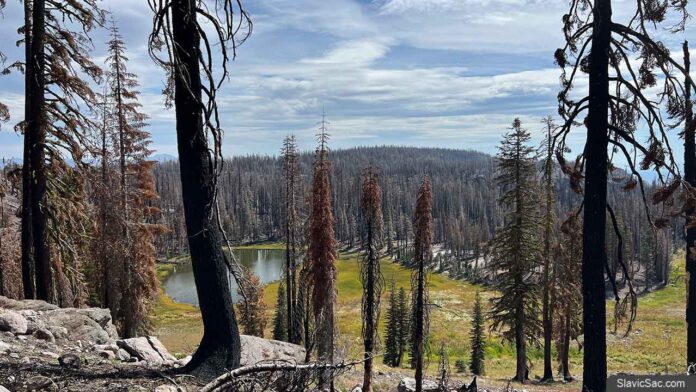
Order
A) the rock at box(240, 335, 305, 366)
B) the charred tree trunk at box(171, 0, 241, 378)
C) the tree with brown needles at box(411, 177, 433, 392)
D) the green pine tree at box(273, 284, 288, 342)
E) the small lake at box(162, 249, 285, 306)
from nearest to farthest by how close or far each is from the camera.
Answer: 1. the charred tree trunk at box(171, 0, 241, 378)
2. the rock at box(240, 335, 305, 366)
3. the tree with brown needles at box(411, 177, 433, 392)
4. the green pine tree at box(273, 284, 288, 342)
5. the small lake at box(162, 249, 285, 306)

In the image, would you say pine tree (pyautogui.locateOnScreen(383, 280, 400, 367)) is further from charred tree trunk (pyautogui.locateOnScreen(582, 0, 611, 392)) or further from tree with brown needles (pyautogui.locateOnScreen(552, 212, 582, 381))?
charred tree trunk (pyautogui.locateOnScreen(582, 0, 611, 392))

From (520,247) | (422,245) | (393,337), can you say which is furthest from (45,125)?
(393,337)

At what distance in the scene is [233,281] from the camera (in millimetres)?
61812

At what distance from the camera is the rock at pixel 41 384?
4562mm

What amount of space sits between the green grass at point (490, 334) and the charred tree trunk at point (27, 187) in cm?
596

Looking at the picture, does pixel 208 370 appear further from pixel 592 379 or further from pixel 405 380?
pixel 405 380

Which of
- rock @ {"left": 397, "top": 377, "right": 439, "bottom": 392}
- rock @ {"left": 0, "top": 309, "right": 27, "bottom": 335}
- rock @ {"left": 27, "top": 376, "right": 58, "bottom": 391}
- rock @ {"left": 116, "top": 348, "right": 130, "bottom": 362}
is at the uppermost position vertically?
rock @ {"left": 27, "top": 376, "right": 58, "bottom": 391}

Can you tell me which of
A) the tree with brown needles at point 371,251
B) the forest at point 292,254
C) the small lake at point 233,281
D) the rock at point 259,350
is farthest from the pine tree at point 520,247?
the small lake at point 233,281

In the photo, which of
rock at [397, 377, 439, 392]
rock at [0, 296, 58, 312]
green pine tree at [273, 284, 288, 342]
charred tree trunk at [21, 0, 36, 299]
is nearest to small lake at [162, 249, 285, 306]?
green pine tree at [273, 284, 288, 342]

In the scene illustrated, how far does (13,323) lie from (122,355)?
186cm

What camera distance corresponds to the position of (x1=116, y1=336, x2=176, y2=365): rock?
25.2 ft

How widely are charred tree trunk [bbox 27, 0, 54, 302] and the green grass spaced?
6.32 m

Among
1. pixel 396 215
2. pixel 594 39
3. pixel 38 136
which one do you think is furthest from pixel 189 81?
pixel 396 215

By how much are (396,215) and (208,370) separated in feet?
498
